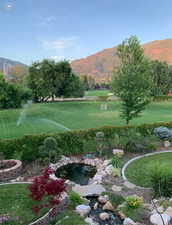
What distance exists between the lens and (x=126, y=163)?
748 cm

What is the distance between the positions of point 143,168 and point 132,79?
541cm

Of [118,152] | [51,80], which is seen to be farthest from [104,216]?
[51,80]

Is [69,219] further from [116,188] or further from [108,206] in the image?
[116,188]

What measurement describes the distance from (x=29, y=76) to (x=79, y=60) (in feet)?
556

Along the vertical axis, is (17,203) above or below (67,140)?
below

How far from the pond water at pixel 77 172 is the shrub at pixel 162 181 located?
2279 mm

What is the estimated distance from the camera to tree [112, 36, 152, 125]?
10664 millimetres

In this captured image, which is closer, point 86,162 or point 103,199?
point 103,199

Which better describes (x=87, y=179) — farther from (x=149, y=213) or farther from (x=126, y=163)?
(x=149, y=213)

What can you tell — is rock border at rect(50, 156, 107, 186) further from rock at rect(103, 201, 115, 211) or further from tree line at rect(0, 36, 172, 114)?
tree line at rect(0, 36, 172, 114)

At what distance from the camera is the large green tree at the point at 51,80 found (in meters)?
30.0

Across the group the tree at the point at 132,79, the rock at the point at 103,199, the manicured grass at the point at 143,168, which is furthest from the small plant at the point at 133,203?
the tree at the point at 132,79

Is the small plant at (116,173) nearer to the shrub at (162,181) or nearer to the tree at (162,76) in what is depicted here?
the shrub at (162,181)

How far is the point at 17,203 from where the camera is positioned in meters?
4.76
